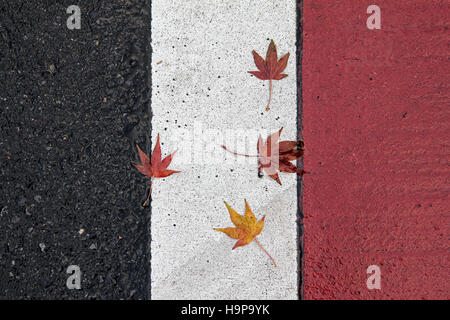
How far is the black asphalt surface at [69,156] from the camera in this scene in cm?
173

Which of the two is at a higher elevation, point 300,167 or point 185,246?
point 300,167

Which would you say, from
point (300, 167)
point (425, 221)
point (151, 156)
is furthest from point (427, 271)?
point (151, 156)

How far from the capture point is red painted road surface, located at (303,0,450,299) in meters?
1.77

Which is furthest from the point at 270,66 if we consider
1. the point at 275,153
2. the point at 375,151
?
the point at 375,151

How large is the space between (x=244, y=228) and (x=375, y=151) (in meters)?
0.85

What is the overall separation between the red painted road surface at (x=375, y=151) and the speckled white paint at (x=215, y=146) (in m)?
0.17

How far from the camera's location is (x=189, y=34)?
178cm

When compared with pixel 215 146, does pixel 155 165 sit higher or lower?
lower

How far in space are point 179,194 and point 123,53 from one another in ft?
2.77

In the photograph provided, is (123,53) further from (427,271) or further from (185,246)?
(427,271)

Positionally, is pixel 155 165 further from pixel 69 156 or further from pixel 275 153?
pixel 275 153

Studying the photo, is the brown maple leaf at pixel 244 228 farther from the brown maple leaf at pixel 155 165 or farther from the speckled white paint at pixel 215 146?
the brown maple leaf at pixel 155 165

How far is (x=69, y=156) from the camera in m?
1.75

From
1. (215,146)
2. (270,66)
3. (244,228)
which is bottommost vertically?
(244,228)
